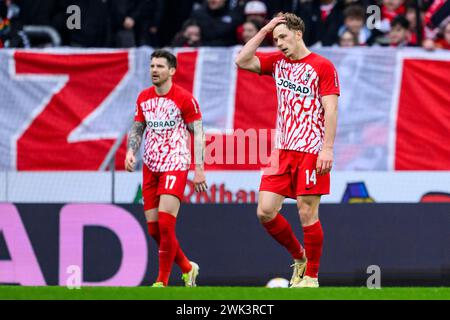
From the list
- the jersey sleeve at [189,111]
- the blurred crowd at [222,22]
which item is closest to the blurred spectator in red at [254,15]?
the blurred crowd at [222,22]

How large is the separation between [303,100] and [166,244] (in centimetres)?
242

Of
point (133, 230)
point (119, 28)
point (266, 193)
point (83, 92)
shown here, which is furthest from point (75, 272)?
point (266, 193)

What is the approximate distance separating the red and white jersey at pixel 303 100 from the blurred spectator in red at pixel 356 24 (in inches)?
199

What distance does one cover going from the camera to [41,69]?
15.8 m

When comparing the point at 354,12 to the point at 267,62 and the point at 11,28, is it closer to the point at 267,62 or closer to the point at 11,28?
the point at 11,28

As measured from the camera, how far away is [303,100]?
11352 millimetres

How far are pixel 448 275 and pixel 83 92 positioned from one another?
191 inches

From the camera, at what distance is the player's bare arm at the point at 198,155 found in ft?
41.8

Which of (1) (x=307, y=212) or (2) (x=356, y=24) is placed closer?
(1) (x=307, y=212)

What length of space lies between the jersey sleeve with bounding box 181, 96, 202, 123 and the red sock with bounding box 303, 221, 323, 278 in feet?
6.95

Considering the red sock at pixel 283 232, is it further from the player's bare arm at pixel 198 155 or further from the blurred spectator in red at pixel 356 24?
the blurred spectator in red at pixel 356 24
